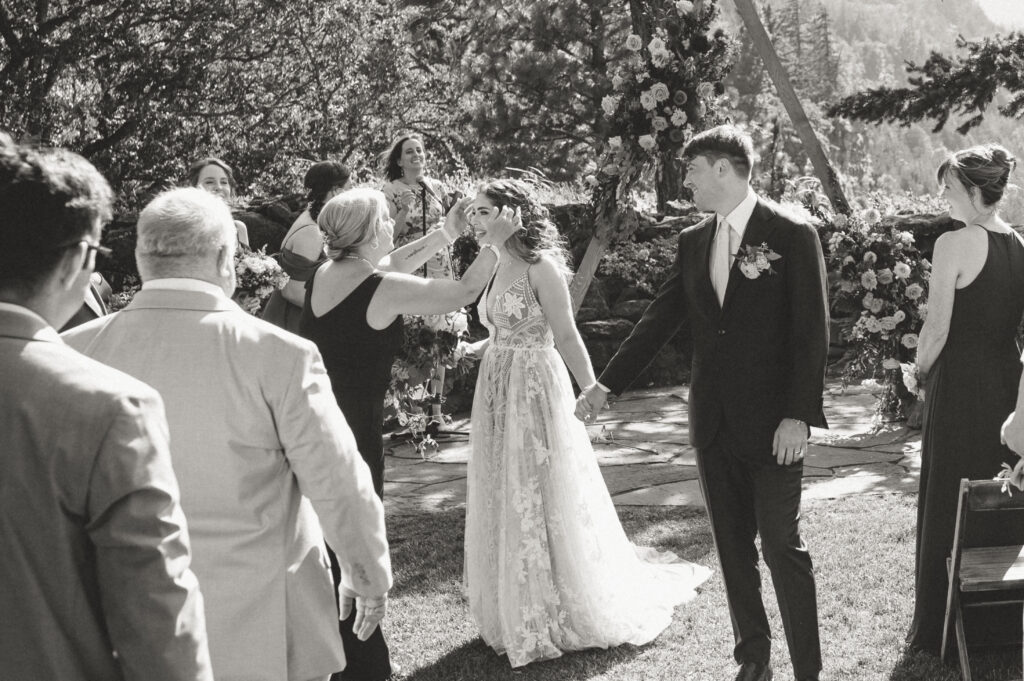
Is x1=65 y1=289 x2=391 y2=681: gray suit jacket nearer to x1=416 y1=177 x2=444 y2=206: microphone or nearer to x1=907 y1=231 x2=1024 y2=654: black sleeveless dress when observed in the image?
x1=907 y1=231 x2=1024 y2=654: black sleeveless dress

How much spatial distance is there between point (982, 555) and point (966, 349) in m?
0.87

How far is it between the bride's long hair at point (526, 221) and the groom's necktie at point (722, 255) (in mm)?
1009

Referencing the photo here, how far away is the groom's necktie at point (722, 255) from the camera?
4.03 metres

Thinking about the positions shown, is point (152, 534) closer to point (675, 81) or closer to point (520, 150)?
point (675, 81)

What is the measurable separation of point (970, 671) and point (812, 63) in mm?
68012

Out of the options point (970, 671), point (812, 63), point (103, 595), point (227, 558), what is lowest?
point (970, 671)

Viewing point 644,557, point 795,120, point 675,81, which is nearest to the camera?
point 644,557

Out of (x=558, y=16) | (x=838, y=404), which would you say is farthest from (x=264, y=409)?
(x=558, y=16)

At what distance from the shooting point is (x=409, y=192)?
26.4ft

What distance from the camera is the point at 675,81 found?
6.93 metres

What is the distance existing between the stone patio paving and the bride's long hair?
2.34m

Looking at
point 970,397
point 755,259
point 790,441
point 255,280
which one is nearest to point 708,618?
point 790,441

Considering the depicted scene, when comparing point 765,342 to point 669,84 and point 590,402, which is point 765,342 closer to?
point 590,402

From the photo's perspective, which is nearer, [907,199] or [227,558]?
[227,558]
